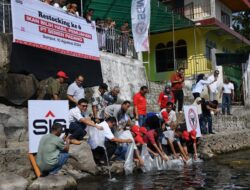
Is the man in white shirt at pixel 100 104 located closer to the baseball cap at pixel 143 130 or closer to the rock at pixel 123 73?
the baseball cap at pixel 143 130

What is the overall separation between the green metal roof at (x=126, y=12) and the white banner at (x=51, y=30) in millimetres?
6353

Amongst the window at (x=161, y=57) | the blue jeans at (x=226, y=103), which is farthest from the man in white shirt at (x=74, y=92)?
the window at (x=161, y=57)

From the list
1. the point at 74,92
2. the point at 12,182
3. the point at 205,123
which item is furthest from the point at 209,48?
the point at 12,182

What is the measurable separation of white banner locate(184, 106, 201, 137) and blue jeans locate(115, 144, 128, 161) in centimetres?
308

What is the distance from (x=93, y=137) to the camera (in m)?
9.20

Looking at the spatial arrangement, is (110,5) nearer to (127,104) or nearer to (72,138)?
(127,104)

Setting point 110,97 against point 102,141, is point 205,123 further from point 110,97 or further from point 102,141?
point 102,141

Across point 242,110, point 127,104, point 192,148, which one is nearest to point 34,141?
point 127,104

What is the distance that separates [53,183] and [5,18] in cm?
572

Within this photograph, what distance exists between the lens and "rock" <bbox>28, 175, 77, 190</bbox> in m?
7.10

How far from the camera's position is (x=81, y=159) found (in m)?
8.57

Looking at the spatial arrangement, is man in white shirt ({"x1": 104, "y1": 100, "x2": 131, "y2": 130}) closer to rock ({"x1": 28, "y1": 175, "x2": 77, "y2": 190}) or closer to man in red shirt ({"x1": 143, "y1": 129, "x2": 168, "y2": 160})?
man in red shirt ({"x1": 143, "y1": 129, "x2": 168, "y2": 160})

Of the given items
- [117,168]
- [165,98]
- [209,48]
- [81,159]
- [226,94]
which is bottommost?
[117,168]

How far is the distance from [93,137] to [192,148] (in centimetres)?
407
